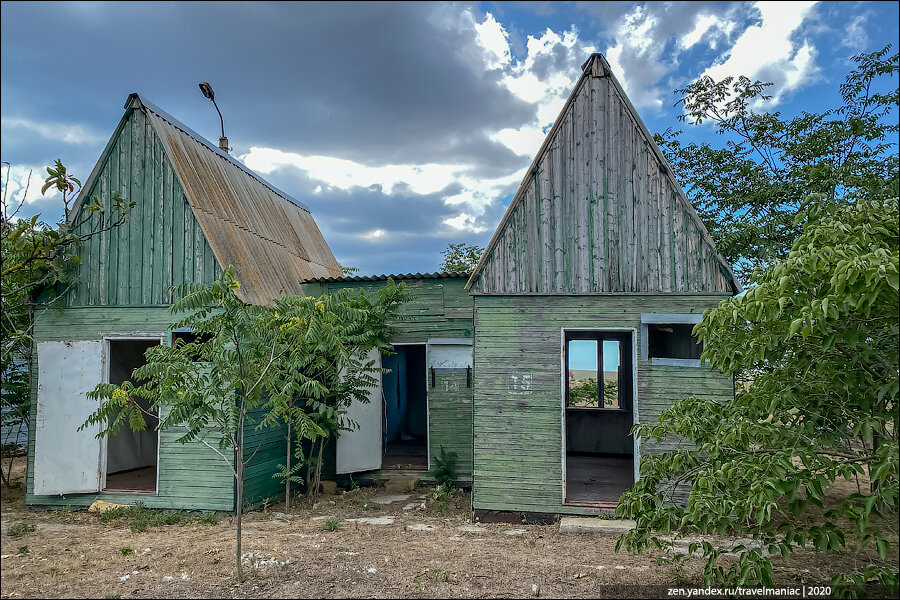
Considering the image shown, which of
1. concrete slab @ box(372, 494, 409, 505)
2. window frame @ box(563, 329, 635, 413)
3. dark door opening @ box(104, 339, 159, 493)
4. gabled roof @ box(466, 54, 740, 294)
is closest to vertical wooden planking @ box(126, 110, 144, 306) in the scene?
dark door opening @ box(104, 339, 159, 493)

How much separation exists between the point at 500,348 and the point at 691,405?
3616mm

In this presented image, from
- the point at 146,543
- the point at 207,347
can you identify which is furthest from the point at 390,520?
the point at 207,347

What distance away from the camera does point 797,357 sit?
A: 4.79 metres

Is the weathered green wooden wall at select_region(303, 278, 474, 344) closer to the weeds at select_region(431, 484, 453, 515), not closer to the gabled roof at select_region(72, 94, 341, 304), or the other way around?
the gabled roof at select_region(72, 94, 341, 304)

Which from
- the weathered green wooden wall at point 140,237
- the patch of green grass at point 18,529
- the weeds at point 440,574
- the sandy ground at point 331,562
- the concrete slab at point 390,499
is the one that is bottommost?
the concrete slab at point 390,499

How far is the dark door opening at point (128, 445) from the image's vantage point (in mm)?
11153

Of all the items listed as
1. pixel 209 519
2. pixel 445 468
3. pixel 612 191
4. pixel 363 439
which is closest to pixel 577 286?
pixel 612 191

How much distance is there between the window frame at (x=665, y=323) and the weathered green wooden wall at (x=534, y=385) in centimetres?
6

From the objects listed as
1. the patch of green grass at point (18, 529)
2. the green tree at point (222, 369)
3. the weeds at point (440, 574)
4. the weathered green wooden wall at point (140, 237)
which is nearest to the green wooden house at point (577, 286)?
the weeds at point (440, 574)

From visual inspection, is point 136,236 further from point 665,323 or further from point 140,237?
point 665,323

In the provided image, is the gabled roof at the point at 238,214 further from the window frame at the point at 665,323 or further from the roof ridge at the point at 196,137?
the window frame at the point at 665,323

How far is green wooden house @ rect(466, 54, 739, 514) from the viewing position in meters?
8.31

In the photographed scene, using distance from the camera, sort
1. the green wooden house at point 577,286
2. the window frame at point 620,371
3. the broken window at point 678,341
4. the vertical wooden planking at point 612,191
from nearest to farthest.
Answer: the green wooden house at point 577,286
the vertical wooden planking at point 612,191
the broken window at point 678,341
the window frame at point 620,371

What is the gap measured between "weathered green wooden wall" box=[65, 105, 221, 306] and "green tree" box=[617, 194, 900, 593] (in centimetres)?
750
